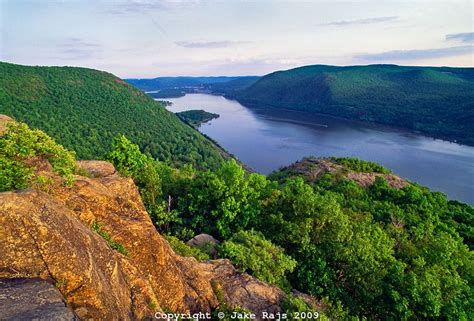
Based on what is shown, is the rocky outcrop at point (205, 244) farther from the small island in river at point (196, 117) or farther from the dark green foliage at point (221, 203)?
the small island in river at point (196, 117)

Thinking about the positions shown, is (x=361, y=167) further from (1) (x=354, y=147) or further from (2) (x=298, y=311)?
(1) (x=354, y=147)

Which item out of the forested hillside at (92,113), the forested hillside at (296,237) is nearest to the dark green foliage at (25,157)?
the forested hillside at (296,237)

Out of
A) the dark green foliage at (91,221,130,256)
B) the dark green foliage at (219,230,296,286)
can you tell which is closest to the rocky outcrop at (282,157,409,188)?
the dark green foliage at (219,230,296,286)

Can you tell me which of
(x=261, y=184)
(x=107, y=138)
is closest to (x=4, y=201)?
(x=261, y=184)

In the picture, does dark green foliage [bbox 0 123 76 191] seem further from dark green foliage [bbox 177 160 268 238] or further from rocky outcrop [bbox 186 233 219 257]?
dark green foliage [bbox 177 160 268 238]

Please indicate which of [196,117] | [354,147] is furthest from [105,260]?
[196,117]

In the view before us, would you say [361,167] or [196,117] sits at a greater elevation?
[196,117]
